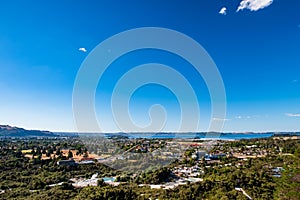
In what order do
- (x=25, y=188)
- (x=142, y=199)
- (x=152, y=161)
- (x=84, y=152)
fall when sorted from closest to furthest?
1. (x=142, y=199)
2. (x=25, y=188)
3. (x=152, y=161)
4. (x=84, y=152)

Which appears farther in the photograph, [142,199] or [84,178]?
[84,178]

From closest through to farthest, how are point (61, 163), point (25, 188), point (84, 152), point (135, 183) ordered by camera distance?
1. point (25, 188)
2. point (135, 183)
3. point (61, 163)
4. point (84, 152)

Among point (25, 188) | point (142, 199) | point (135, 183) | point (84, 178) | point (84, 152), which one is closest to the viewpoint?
point (142, 199)

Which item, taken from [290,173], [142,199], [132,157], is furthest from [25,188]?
[290,173]

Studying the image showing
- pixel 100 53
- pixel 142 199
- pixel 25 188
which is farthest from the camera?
pixel 25 188

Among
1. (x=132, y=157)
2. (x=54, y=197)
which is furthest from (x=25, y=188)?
(x=132, y=157)

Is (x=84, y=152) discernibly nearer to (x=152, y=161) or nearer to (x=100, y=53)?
(x=152, y=161)

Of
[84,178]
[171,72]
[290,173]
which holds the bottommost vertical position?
[84,178]

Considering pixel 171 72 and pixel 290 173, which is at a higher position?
pixel 171 72

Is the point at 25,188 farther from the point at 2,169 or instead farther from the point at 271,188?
the point at 271,188
